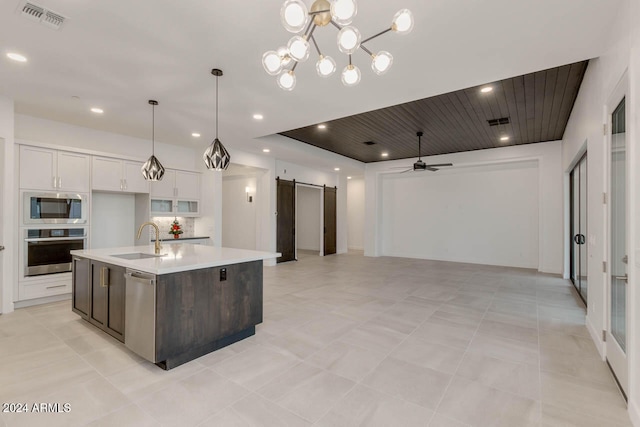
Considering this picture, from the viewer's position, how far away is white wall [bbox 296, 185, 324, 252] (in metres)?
10.9

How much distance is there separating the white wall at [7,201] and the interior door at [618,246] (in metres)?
6.71

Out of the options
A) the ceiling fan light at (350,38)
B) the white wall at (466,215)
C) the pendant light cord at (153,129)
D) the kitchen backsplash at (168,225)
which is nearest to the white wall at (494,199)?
the white wall at (466,215)

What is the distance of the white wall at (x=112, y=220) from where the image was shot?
5.64 m

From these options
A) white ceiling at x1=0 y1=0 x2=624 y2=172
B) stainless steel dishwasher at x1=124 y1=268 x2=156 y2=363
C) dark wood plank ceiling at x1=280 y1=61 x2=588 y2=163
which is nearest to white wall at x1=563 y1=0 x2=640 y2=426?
white ceiling at x1=0 y1=0 x2=624 y2=172

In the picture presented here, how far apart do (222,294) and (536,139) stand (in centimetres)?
759

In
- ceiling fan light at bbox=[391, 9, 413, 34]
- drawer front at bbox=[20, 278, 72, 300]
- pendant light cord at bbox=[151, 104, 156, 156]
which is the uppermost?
pendant light cord at bbox=[151, 104, 156, 156]

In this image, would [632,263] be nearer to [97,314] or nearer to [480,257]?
[97,314]

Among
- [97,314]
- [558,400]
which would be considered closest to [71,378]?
[97,314]

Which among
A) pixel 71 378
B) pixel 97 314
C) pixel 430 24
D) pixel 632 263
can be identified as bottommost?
pixel 71 378

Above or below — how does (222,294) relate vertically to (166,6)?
below

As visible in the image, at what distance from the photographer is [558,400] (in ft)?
7.24

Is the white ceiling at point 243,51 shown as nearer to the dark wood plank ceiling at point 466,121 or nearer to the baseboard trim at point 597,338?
the dark wood plank ceiling at point 466,121

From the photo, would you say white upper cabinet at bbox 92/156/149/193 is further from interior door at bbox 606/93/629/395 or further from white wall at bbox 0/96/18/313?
interior door at bbox 606/93/629/395

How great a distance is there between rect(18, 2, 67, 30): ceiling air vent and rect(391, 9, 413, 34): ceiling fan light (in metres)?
2.66
